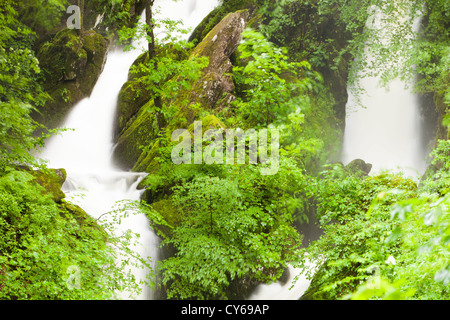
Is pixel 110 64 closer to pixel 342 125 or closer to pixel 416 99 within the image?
pixel 342 125

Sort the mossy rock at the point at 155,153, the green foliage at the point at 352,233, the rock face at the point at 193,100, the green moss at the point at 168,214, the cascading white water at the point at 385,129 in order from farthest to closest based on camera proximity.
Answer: the cascading white water at the point at 385,129 → the rock face at the point at 193,100 → the mossy rock at the point at 155,153 → the green moss at the point at 168,214 → the green foliage at the point at 352,233

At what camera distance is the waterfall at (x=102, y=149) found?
7.71 m

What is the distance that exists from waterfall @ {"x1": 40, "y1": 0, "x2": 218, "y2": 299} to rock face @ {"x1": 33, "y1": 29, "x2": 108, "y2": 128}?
17.4 inches

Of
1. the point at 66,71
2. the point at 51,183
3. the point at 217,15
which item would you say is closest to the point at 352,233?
the point at 51,183

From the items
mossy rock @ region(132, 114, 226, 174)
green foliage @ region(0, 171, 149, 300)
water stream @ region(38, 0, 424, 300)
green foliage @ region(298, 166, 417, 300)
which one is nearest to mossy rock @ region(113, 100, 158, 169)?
water stream @ region(38, 0, 424, 300)

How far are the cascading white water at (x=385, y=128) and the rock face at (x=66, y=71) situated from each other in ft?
36.7

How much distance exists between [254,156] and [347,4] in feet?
30.1

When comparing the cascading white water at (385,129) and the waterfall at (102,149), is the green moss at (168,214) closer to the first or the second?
the waterfall at (102,149)

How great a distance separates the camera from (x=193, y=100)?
9.69 m

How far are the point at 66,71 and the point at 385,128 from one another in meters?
14.1

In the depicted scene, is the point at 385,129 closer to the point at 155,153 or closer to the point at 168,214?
the point at 155,153

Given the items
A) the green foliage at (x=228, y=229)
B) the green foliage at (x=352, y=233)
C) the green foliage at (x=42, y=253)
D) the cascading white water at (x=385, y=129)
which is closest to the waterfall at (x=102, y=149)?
the green foliage at (x=228, y=229)

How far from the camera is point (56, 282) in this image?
3758 millimetres

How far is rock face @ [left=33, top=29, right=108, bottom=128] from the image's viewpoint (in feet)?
46.0
